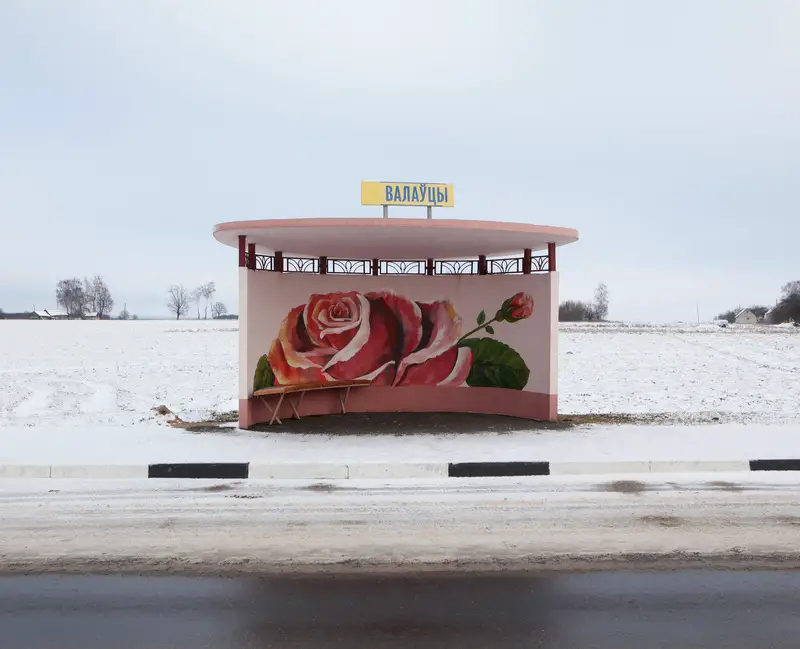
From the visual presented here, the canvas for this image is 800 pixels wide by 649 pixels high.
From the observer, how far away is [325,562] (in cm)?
496

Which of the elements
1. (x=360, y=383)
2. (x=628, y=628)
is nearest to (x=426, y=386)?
(x=360, y=383)

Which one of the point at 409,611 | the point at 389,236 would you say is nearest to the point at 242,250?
the point at 389,236

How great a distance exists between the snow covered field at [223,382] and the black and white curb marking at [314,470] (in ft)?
10.5

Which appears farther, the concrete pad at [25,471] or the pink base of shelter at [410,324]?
the pink base of shelter at [410,324]

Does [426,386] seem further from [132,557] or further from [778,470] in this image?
[132,557]

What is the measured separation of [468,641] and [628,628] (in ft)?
3.11

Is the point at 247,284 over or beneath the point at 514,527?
over

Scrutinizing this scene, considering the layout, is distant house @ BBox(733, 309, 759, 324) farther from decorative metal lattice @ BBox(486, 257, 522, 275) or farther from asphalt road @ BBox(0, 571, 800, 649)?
asphalt road @ BBox(0, 571, 800, 649)

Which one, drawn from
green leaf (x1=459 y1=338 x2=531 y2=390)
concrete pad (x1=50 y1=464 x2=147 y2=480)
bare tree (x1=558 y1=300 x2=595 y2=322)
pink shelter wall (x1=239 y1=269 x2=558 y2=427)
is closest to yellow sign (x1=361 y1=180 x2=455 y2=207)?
pink shelter wall (x1=239 y1=269 x2=558 y2=427)

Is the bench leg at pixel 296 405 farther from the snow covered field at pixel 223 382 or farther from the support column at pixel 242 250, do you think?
the support column at pixel 242 250

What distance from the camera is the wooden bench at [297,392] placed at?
436 inches

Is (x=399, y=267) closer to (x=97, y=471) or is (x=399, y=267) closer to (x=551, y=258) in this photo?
(x=551, y=258)

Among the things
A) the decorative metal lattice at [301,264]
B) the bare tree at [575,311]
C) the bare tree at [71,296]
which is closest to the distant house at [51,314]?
the bare tree at [71,296]

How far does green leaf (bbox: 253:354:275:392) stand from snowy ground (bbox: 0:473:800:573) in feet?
11.6
